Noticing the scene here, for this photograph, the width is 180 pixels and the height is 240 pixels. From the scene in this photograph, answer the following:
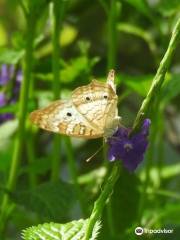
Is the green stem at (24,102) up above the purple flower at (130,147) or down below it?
above

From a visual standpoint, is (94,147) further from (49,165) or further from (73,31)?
(49,165)

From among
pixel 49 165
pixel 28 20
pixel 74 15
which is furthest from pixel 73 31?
pixel 28 20

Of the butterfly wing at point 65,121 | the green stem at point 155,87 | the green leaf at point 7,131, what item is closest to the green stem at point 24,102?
the green leaf at point 7,131

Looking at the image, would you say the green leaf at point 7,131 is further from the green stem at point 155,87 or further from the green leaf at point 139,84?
the green stem at point 155,87

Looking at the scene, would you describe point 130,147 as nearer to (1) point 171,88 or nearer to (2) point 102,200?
(2) point 102,200

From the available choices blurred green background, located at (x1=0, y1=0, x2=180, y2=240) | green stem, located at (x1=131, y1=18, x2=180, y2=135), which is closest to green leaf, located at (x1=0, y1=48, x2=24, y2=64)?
blurred green background, located at (x1=0, y1=0, x2=180, y2=240)

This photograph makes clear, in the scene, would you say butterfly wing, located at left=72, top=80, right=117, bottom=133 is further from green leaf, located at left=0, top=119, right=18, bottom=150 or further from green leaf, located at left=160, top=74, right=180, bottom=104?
green leaf, located at left=0, top=119, right=18, bottom=150

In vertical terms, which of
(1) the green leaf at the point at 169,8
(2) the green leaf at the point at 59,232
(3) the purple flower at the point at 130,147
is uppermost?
(1) the green leaf at the point at 169,8

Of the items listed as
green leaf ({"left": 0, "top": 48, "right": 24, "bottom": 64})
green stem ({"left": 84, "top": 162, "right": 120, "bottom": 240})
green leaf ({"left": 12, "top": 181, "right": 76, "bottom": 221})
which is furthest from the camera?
green leaf ({"left": 0, "top": 48, "right": 24, "bottom": 64})
